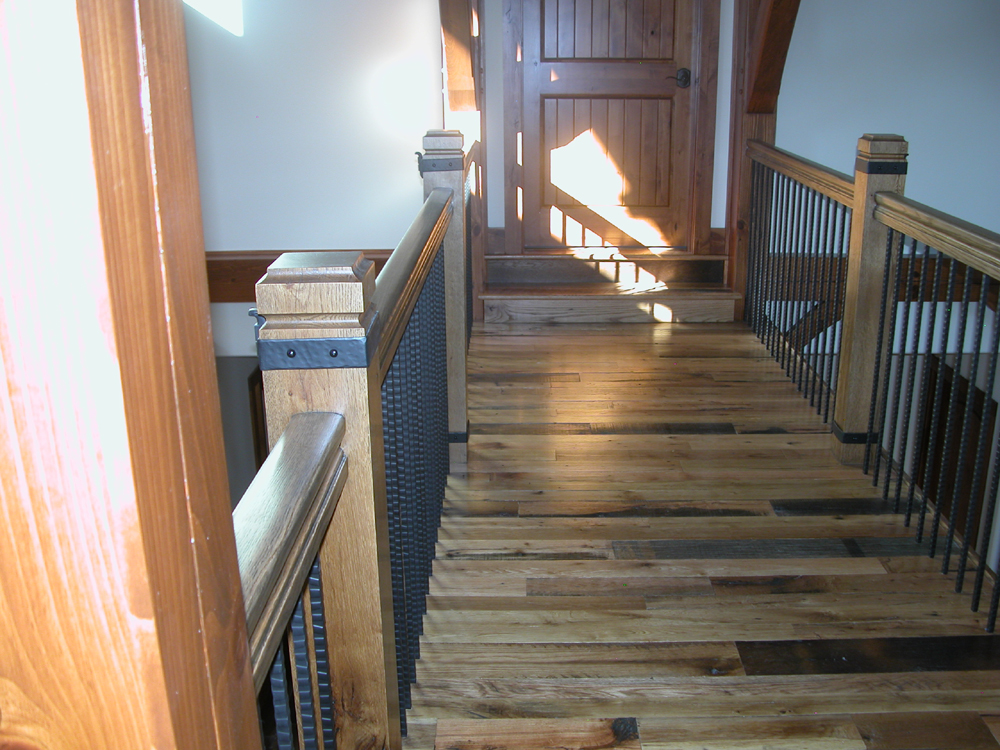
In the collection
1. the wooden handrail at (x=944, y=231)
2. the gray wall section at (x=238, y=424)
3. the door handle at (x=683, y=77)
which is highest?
the door handle at (x=683, y=77)

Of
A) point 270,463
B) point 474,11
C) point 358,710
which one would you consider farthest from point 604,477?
point 474,11

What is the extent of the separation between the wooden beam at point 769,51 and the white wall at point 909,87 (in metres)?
0.59

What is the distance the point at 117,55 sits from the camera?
402 millimetres

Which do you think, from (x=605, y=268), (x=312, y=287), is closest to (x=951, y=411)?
(x=312, y=287)

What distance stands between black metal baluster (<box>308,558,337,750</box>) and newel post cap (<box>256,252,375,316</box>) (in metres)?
0.30

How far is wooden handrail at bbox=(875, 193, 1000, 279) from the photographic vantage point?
2.04m

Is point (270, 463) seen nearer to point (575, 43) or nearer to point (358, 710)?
point (358, 710)

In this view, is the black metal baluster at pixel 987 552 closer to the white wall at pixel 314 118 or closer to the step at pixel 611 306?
the step at pixel 611 306

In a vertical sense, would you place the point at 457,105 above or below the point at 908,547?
above

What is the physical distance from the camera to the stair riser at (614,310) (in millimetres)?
4395

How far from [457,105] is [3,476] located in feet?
13.8

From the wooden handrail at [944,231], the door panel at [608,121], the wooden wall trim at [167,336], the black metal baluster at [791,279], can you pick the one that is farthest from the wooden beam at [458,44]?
the wooden wall trim at [167,336]

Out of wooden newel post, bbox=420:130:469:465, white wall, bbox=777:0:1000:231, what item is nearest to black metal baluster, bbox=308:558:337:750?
wooden newel post, bbox=420:130:469:465

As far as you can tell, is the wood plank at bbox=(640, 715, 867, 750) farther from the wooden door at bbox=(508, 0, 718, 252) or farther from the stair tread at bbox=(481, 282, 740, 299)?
the wooden door at bbox=(508, 0, 718, 252)
